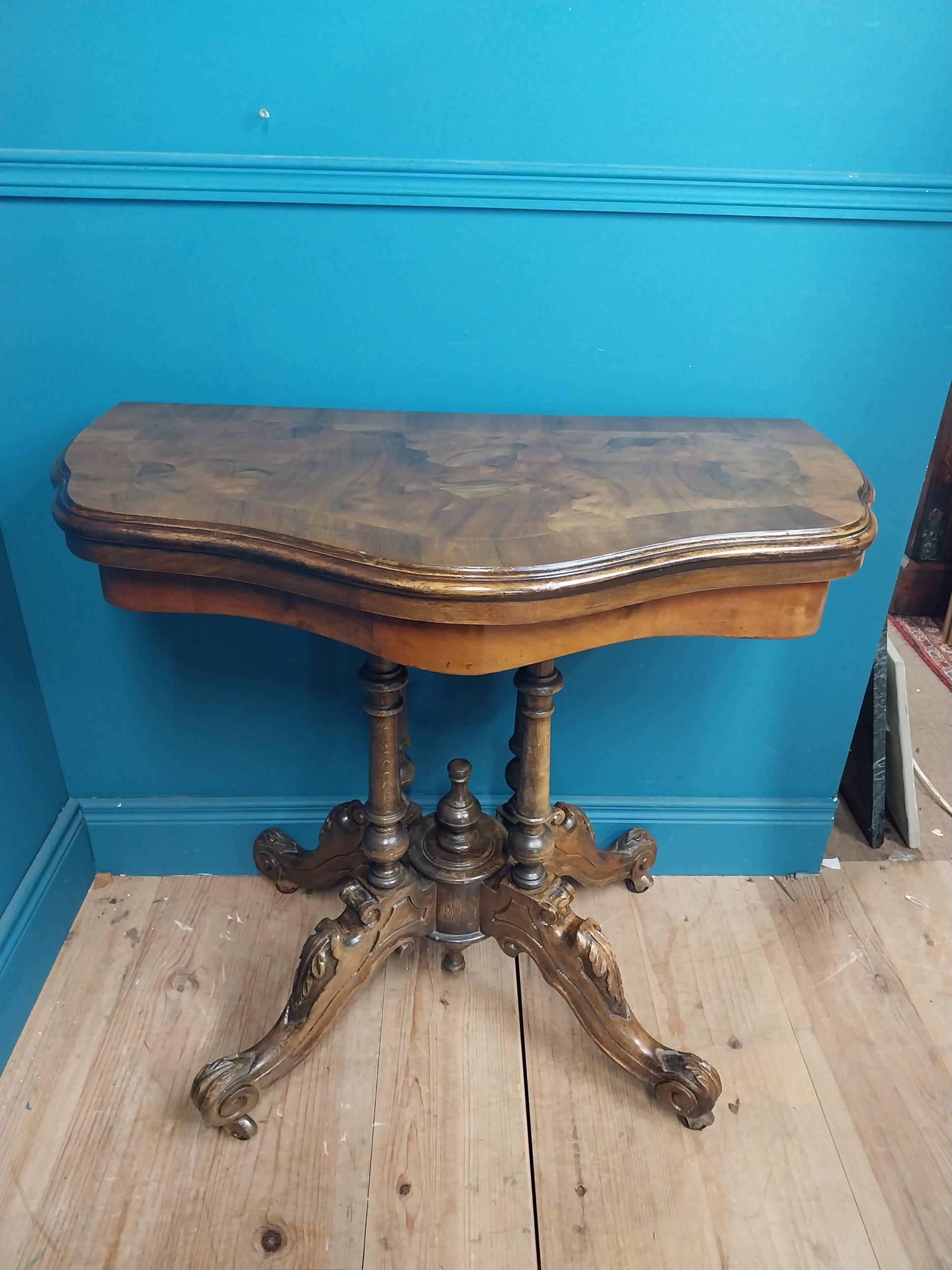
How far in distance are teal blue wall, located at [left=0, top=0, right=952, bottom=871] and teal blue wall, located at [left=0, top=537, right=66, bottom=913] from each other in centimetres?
5

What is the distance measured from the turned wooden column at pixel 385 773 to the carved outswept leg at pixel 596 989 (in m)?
0.17

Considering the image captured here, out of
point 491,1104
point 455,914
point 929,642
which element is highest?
point 455,914

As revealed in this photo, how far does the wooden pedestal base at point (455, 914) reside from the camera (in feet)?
3.84

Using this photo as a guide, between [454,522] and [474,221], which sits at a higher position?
[474,221]

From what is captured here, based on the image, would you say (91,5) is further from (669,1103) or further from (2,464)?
(669,1103)

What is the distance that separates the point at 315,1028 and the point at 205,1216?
9.6 inches

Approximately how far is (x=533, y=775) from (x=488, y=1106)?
463mm

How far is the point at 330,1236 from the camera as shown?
1.06 meters

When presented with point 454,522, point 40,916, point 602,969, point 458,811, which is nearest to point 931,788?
point 602,969

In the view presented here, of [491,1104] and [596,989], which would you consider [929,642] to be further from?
[491,1104]

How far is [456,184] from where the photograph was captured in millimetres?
1130

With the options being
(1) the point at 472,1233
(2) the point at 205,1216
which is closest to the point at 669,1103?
(1) the point at 472,1233

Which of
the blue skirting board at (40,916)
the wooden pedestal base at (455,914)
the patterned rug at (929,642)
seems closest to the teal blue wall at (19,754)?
the blue skirting board at (40,916)

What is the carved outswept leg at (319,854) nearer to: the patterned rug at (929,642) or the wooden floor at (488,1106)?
the wooden floor at (488,1106)
